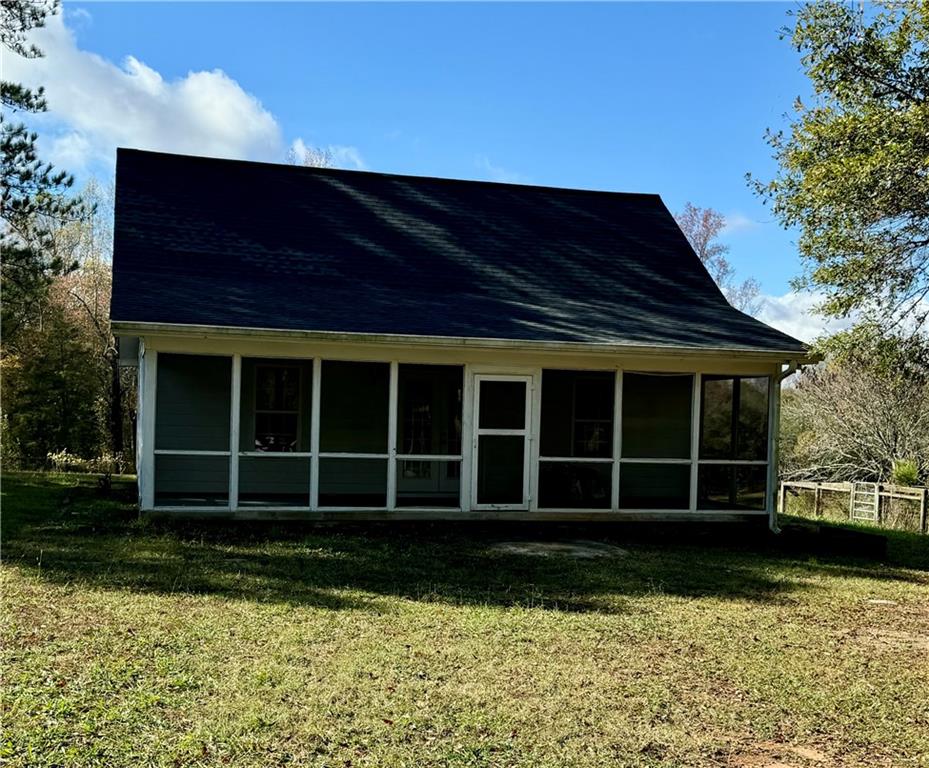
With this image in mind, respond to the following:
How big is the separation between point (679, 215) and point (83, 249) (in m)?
24.4

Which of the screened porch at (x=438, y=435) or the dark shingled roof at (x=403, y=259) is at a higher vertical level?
the dark shingled roof at (x=403, y=259)

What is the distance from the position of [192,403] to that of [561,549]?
6.38 m

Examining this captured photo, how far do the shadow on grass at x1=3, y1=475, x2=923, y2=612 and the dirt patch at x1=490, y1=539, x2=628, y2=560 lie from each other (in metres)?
0.18

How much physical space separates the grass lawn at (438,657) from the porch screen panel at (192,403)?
3185mm

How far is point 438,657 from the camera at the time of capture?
598 centimetres

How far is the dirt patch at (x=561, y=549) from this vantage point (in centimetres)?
1028

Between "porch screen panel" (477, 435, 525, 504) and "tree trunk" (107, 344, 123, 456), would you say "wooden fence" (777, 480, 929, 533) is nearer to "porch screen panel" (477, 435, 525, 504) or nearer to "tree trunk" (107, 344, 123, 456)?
"porch screen panel" (477, 435, 525, 504)

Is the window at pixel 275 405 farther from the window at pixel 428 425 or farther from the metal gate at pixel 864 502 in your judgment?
the metal gate at pixel 864 502

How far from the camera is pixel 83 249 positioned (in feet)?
106

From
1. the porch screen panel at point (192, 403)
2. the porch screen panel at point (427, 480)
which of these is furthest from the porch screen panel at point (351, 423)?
the porch screen panel at point (192, 403)

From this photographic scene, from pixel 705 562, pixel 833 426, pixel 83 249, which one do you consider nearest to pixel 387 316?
pixel 705 562

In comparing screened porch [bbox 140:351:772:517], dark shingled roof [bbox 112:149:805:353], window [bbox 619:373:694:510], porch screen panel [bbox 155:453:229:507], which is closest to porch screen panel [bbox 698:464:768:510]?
window [bbox 619:373:694:510]

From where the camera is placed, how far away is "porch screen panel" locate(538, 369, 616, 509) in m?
14.5

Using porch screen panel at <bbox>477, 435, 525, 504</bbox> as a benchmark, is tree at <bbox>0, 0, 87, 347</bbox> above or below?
above
